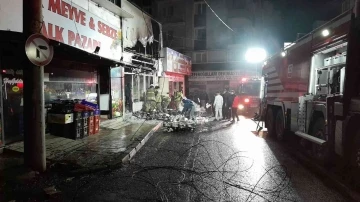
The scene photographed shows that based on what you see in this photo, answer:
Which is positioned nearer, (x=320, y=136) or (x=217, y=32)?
(x=320, y=136)

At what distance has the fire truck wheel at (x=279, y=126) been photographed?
30.3 ft

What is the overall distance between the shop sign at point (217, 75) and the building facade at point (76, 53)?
48.5 ft

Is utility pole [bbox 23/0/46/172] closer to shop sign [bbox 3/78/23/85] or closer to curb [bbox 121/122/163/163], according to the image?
curb [bbox 121/122/163/163]

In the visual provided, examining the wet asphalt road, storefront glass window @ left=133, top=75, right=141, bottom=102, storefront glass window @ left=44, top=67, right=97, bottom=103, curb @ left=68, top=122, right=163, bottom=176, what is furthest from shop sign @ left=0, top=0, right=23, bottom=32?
storefront glass window @ left=133, top=75, right=141, bottom=102

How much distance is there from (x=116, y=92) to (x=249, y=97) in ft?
32.8

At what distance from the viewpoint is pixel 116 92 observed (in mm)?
13648

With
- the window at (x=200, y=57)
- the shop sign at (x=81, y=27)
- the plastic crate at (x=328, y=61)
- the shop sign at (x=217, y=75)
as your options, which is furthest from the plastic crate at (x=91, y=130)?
the window at (x=200, y=57)

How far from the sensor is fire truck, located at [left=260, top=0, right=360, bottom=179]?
5.09m

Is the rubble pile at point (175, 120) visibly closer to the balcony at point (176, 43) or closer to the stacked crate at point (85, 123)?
the stacked crate at point (85, 123)

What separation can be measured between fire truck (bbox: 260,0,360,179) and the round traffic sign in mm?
5840

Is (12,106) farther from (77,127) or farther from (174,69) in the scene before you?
(174,69)

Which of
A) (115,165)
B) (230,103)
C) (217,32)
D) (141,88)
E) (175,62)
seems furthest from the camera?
(217,32)

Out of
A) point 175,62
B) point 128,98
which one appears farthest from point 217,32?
point 128,98

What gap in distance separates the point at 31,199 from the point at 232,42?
30.7 meters
